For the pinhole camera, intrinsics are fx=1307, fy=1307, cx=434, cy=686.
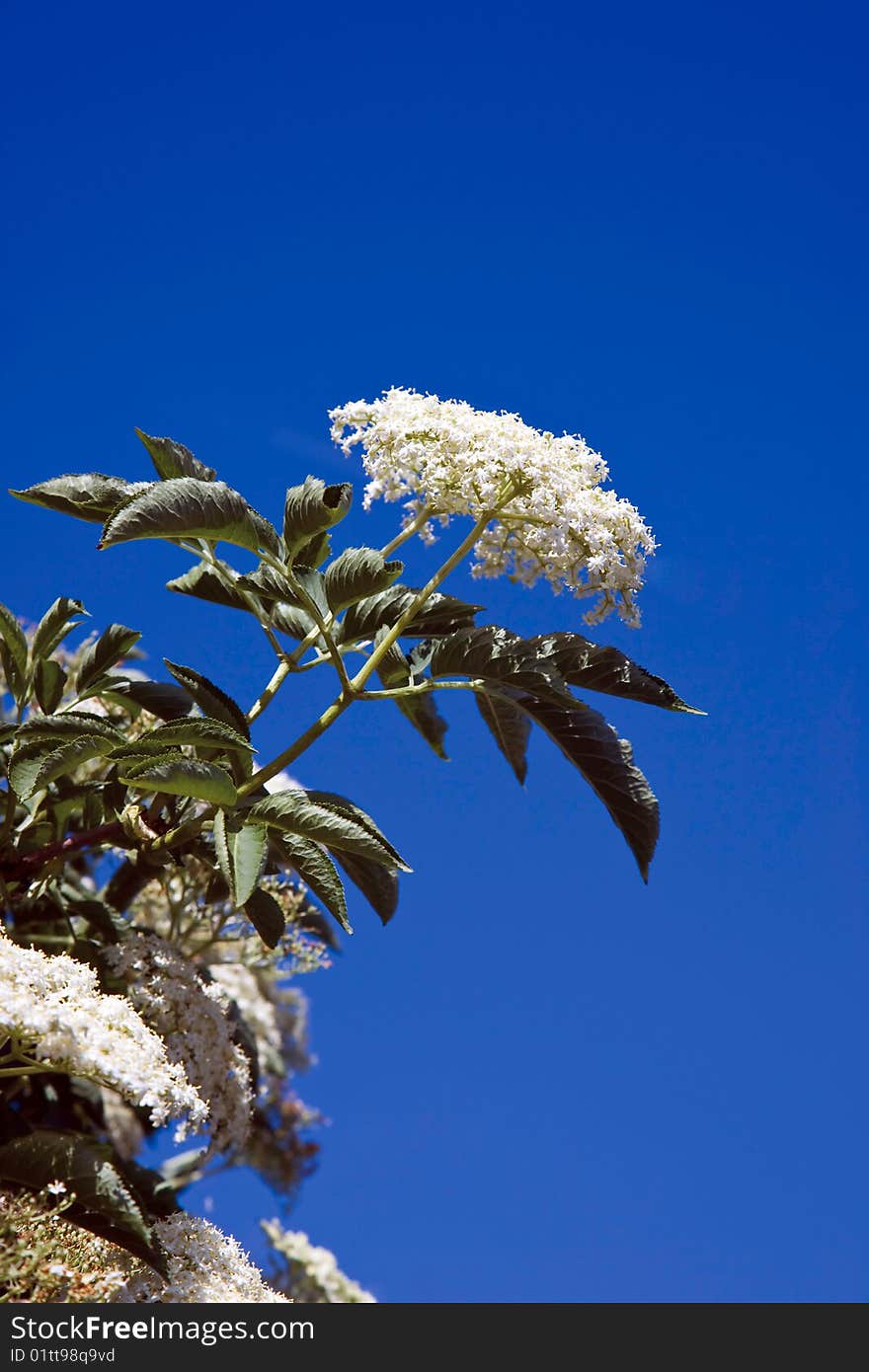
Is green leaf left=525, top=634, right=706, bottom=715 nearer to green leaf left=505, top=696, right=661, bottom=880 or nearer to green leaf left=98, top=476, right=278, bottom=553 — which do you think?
green leaf left=505, top=696, right=661, bottom=880

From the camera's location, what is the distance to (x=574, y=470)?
383 centimetres

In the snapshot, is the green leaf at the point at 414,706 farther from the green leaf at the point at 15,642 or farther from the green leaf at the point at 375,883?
the green leaf at the point at 15,642

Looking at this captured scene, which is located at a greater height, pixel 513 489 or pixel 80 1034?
pixel 513 489

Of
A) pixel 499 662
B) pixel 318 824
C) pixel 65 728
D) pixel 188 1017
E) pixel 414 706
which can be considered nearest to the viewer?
pixel 318 824

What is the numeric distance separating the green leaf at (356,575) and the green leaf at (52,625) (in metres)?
1.16

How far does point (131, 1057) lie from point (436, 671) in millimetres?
1304

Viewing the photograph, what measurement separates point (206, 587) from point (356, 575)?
83 centimetres

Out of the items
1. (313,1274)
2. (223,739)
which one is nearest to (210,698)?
(223,739)

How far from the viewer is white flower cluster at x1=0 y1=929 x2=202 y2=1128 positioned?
3.09 metres

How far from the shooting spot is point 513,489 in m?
3.66

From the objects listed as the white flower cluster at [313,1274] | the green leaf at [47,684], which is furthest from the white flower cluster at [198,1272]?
the white flower cluster at [313,1274]

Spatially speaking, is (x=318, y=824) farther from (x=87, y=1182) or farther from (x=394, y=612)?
(x=87, y=1182)

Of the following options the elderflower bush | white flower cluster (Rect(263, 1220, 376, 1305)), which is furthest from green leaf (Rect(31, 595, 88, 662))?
white flower cluster (Rect(263, 1220, 376, 1305))

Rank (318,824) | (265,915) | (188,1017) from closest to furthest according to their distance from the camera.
Answer: (318,824), (265,915), (188,1017)
